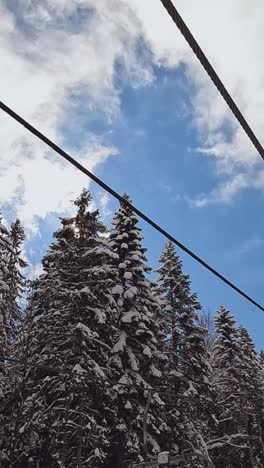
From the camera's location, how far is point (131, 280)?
19.7 m

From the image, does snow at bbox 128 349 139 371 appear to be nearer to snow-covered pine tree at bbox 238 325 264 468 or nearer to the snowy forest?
the snowy forest

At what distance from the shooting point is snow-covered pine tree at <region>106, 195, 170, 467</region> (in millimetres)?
16406

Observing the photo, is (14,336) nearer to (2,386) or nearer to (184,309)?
(2,386)

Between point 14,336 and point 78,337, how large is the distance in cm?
308

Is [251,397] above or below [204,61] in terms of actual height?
above

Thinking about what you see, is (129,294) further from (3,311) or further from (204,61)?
(204,61)

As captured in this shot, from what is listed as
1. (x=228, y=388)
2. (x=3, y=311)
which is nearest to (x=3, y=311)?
(x=3, y=311)

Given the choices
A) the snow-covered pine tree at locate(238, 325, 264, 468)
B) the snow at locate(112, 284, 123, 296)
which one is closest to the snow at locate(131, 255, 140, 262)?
the snow at locate(112, 284, 123, 296)

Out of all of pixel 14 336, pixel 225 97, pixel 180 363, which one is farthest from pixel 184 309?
pixel 225 97

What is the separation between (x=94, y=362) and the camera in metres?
15.6

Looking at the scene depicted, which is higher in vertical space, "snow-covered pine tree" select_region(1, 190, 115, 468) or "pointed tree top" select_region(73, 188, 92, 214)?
"pointed tree top" select_region(73, 188, 92, 214)

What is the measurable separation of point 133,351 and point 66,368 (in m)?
3.67

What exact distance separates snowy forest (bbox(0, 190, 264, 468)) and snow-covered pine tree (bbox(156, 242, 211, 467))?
0.08 m

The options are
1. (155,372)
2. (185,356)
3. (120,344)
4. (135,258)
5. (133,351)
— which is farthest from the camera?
(185,356)
